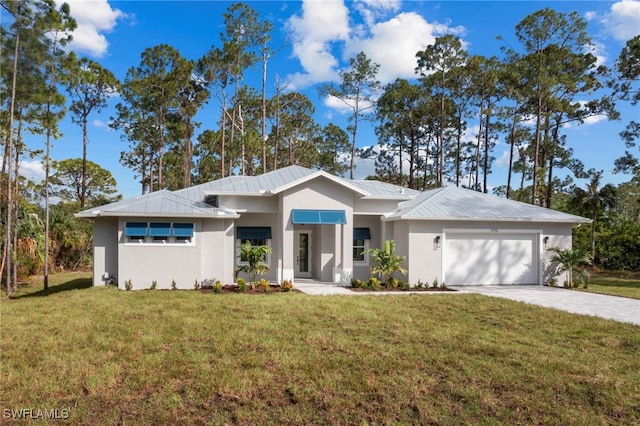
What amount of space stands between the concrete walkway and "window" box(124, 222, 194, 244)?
5424mm

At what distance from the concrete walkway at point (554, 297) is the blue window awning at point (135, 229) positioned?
23.0 feet

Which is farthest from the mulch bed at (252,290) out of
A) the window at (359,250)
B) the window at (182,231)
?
the window at (359,250)

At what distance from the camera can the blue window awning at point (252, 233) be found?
1898cm

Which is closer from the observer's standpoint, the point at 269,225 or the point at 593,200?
the point at 269,225

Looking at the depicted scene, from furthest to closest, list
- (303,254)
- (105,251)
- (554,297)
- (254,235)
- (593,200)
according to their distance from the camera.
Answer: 1. (593,200)
2. (303,254)
3. (254,235)
4. (105,251)
5. (554,297)

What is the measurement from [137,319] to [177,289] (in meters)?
5.74

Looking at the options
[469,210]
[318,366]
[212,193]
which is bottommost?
[318,366]

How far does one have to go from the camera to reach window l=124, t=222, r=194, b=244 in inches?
641

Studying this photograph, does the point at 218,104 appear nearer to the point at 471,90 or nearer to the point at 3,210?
the point at 3,210

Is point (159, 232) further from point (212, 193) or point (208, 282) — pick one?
point (208, 282)

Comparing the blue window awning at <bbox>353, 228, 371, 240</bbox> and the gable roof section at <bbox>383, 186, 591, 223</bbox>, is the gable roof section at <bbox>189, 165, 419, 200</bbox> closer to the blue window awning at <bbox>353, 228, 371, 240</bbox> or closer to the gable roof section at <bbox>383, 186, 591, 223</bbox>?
the gable roof section at <bbox>383, 186, 591, 223</bbox>

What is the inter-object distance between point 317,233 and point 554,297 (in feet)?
35.9

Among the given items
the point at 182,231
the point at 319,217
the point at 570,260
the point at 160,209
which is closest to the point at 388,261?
the point at 319,217

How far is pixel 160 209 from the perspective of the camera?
16.5 meters
